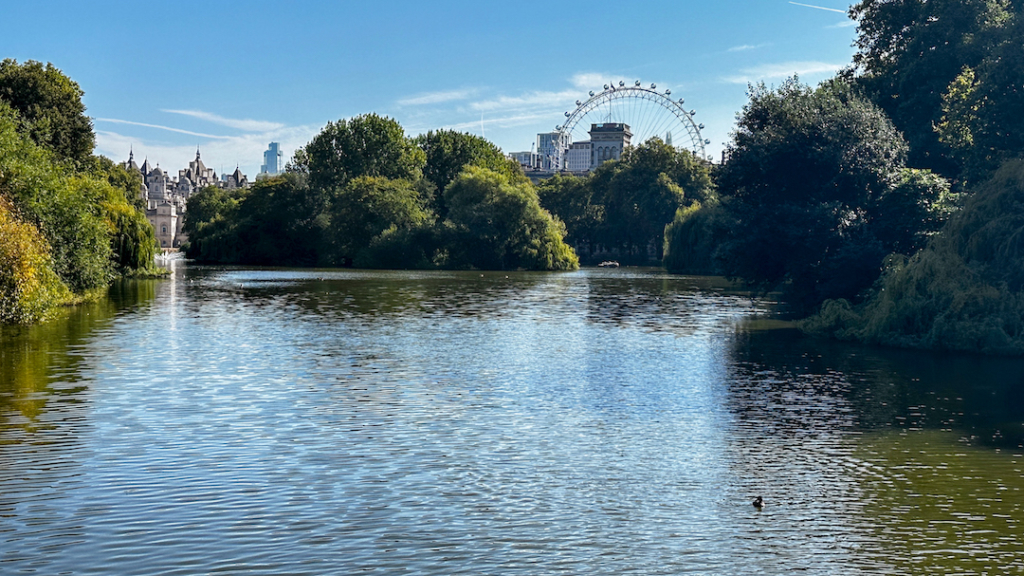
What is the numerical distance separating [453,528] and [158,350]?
20.2m

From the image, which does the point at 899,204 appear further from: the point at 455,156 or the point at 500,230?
the point at 455,156

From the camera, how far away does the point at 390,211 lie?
4348 inches

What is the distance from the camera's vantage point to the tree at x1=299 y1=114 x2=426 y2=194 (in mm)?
124312

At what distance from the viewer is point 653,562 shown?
11.4m

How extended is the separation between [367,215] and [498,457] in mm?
97316

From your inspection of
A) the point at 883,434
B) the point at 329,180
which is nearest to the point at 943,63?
the point at 883,434

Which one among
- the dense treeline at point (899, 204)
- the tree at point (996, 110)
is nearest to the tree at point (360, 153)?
the dense treeline at point (899, 204)

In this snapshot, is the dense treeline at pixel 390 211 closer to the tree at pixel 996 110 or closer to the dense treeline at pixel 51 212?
the dense treeline at pixel 51 212

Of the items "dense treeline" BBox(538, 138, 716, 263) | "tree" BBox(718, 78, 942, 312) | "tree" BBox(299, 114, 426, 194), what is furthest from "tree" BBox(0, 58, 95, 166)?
"dense treeline" BBox(538, 138, 716, 263)

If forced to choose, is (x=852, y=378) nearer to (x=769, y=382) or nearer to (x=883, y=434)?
(x=769, y=382)

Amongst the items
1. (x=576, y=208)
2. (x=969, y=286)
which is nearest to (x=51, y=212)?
(x=969, y=286)

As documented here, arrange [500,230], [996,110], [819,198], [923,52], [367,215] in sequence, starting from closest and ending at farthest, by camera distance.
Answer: [996,110] → [819,198] → [923,52] → [500,230] → [367,215]

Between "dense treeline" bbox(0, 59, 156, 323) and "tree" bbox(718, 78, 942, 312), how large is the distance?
90.4 ft

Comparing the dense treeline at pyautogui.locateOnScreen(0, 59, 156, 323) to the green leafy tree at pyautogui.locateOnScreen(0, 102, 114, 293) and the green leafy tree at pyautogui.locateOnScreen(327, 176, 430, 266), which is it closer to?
the green leafy tree at pyautogui.locateOnScreen(0, 102, 114, 293)
